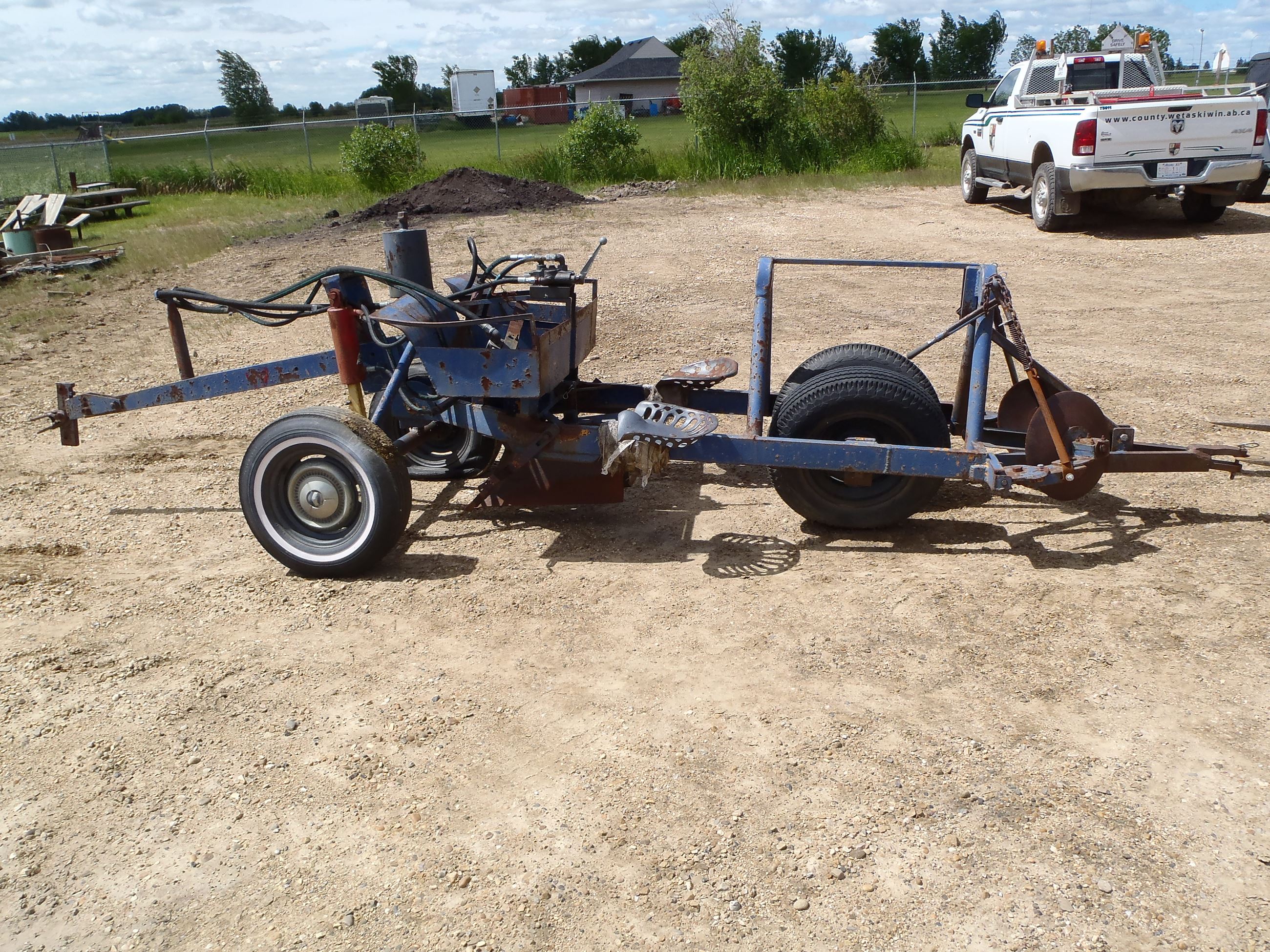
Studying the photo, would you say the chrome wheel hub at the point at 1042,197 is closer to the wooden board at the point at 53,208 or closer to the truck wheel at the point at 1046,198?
the truck wheel at the point at 1046,198

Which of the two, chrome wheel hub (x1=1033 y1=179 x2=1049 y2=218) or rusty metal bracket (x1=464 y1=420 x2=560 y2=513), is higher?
chrome wheel hub (x1=1033 y1=179 x2=1049 y2=218)

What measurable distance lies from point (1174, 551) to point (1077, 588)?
670 millimetres

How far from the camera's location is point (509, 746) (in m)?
3.69

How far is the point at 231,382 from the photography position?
18.2ft

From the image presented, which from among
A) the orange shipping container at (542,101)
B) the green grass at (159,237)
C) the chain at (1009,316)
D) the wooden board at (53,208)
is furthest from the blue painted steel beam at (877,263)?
the orange shipping container at (542,101)

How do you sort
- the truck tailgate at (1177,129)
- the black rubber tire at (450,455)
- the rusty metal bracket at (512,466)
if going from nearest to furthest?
the rusty metal bracket at (512,466), the black rubber tire at (450,455), the truck tailgate at (1177,129)

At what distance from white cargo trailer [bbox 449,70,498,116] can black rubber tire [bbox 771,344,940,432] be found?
7845 centimetres

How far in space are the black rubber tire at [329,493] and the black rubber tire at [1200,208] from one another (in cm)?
1195

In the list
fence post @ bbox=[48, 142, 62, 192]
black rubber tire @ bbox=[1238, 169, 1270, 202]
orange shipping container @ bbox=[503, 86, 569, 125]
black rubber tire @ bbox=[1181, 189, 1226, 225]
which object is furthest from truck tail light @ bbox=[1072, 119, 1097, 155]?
orange shipping container @ bbox=[503, 86, 569, 125]

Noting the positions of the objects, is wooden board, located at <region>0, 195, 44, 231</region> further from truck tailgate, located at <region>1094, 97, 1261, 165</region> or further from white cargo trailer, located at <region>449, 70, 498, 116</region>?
white cargo trailer, located at <region>449, 70, 498, 116</region>

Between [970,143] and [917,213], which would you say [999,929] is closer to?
[917,213]

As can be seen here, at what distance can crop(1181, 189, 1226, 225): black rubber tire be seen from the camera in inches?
521

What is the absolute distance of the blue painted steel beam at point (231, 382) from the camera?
5.52 m

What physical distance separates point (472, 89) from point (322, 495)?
269ft
